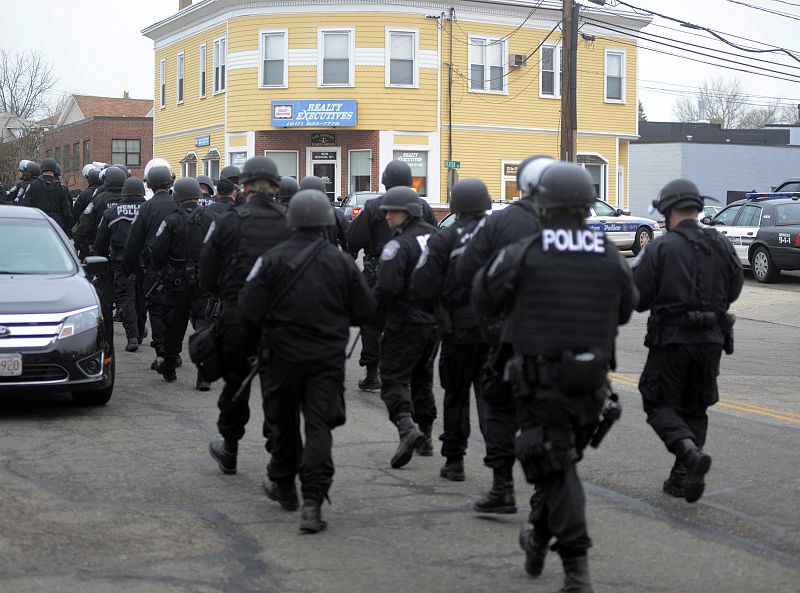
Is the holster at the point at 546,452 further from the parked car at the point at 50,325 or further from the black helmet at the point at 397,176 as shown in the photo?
the parked car at the point at 50,325

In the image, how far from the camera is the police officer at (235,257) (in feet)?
24.5

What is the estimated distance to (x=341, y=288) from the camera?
6516mm

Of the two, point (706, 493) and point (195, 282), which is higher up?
point (195, 282)

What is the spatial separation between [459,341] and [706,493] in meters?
1.80

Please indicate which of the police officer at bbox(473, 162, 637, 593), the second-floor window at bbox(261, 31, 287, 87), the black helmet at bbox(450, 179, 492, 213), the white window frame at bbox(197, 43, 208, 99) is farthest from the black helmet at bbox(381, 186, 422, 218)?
the white window frame at bbox(197, 43, 208, 99)

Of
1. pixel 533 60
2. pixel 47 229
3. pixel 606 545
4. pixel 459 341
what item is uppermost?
pixel 533 60

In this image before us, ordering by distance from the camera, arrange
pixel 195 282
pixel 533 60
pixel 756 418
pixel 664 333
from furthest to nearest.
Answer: pixel 533 60 < pixel 195 282 < pixel 756 418 < pixel 664 333

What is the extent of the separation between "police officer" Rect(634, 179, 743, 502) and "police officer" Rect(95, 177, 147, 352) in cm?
758

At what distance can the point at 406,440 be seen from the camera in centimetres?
775

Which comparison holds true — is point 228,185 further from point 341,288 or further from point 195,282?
point 341,288

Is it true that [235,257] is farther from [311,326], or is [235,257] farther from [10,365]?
[10,365]

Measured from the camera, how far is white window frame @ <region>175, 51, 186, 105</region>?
45.6 m

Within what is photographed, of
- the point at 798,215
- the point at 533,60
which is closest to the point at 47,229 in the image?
the point at 798,215

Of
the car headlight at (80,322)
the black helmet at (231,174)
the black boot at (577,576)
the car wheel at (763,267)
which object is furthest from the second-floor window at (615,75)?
the black boot at (577,576)
